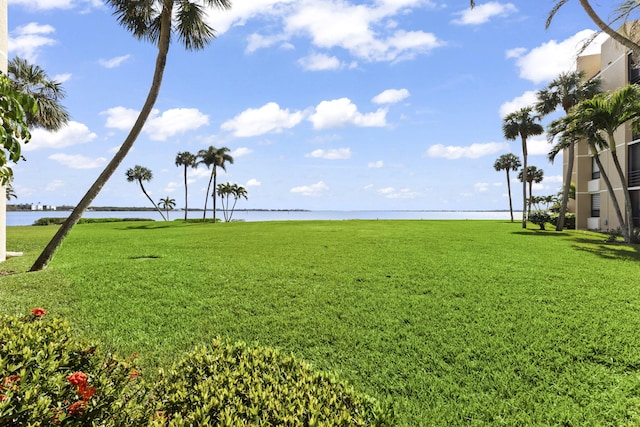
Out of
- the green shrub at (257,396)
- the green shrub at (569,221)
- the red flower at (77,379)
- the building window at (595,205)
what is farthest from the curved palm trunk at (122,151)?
the building window at (595,205)

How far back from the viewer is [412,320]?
6004 mm

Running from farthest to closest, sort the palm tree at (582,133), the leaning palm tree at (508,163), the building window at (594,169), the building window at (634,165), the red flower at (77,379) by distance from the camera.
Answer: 1. the leaning palm tree at (508,163)
2. the building window at (594,169)
3. the building window at (634,165)
4. the palm tree at (582,133)
5. the red flower at (77,379)

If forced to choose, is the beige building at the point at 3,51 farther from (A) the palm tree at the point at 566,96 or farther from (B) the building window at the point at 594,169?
(B) the building window at the point at 594,169

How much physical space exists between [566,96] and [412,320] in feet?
96.9

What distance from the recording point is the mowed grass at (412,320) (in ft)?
12.9

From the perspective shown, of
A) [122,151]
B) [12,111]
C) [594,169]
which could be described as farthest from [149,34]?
[594,169]

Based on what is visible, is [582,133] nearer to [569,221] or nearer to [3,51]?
[569,221]

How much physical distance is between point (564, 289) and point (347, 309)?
5.06 metres

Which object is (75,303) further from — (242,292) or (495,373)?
(495,373)

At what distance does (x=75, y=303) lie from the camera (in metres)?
7.08

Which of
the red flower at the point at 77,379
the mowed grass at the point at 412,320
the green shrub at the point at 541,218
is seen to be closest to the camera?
the red flower at the point at 77,379

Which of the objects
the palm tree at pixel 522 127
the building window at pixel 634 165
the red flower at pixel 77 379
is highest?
the palm tree at pixel 522 127

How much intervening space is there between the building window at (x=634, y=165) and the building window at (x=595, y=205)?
514 centimetres

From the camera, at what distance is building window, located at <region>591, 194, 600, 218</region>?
29359mm
